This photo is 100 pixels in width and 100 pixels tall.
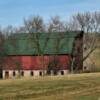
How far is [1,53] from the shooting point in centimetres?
8812

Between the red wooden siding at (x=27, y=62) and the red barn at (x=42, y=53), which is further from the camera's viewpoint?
the red wooden siding at (x=27, y=62)

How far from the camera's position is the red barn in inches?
3388

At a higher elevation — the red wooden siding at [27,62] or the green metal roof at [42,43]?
the green metal roof at [42,43]

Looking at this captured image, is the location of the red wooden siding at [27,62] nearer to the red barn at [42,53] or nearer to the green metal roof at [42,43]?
the red barn at [42,53]

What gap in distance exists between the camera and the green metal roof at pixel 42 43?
8775cm

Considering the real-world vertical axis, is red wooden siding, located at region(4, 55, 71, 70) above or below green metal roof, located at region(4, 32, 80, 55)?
below

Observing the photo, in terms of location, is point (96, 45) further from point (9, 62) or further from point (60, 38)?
point (9, 62)

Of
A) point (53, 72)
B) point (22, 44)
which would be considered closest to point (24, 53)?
point (22, 44)

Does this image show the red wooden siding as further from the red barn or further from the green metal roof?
the green metal roof

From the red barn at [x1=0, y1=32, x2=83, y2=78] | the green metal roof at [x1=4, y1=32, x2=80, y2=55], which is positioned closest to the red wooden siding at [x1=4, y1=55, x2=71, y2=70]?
the red barn at [x1=0, y1=32, x2=83, y2=78]

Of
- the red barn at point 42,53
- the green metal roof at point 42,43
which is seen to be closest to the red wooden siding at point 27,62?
the red barn at point 42,53

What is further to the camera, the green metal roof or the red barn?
the green metal roof

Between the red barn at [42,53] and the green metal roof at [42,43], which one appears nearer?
the red barn at [42,53]

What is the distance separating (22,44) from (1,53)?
16.9 feet
